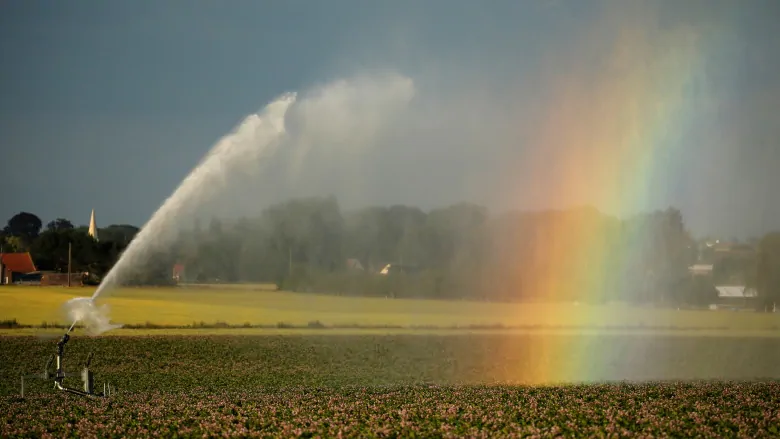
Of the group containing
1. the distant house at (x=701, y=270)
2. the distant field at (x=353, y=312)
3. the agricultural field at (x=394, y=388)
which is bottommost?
the agricultural field at (x=394, y=388)

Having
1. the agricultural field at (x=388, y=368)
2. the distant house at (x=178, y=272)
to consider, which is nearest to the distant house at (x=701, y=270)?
the agricultural field at (x=388, y=368)

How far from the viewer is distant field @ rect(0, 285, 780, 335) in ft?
205

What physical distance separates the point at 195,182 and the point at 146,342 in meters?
21.4

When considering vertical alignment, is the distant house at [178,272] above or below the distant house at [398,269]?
below

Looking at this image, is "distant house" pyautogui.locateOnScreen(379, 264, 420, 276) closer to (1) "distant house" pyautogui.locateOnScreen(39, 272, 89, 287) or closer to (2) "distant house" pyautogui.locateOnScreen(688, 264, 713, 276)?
(1) "distant house" pyautogui.locateOnScreen(39, 272, 89, 287)

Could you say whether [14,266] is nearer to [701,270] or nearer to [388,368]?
[388,368]

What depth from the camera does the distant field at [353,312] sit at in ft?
205

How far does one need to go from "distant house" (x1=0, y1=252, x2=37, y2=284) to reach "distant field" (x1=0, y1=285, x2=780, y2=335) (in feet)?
38.6

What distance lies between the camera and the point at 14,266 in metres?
78.8

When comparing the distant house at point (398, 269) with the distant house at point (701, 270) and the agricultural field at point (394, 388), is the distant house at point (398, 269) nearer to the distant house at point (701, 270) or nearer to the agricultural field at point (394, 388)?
the agricultural field at point (394, 388)

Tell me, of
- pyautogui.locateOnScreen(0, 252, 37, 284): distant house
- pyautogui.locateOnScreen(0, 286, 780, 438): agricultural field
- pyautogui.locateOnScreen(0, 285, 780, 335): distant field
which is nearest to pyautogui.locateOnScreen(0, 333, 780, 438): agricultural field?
pyautogui.locateOnScreen(0, 286, 780, 438): agricultural field

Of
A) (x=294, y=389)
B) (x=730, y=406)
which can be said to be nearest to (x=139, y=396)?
(x=294, y=389)

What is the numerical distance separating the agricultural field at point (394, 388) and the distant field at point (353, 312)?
341 inches

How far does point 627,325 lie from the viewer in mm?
68875
